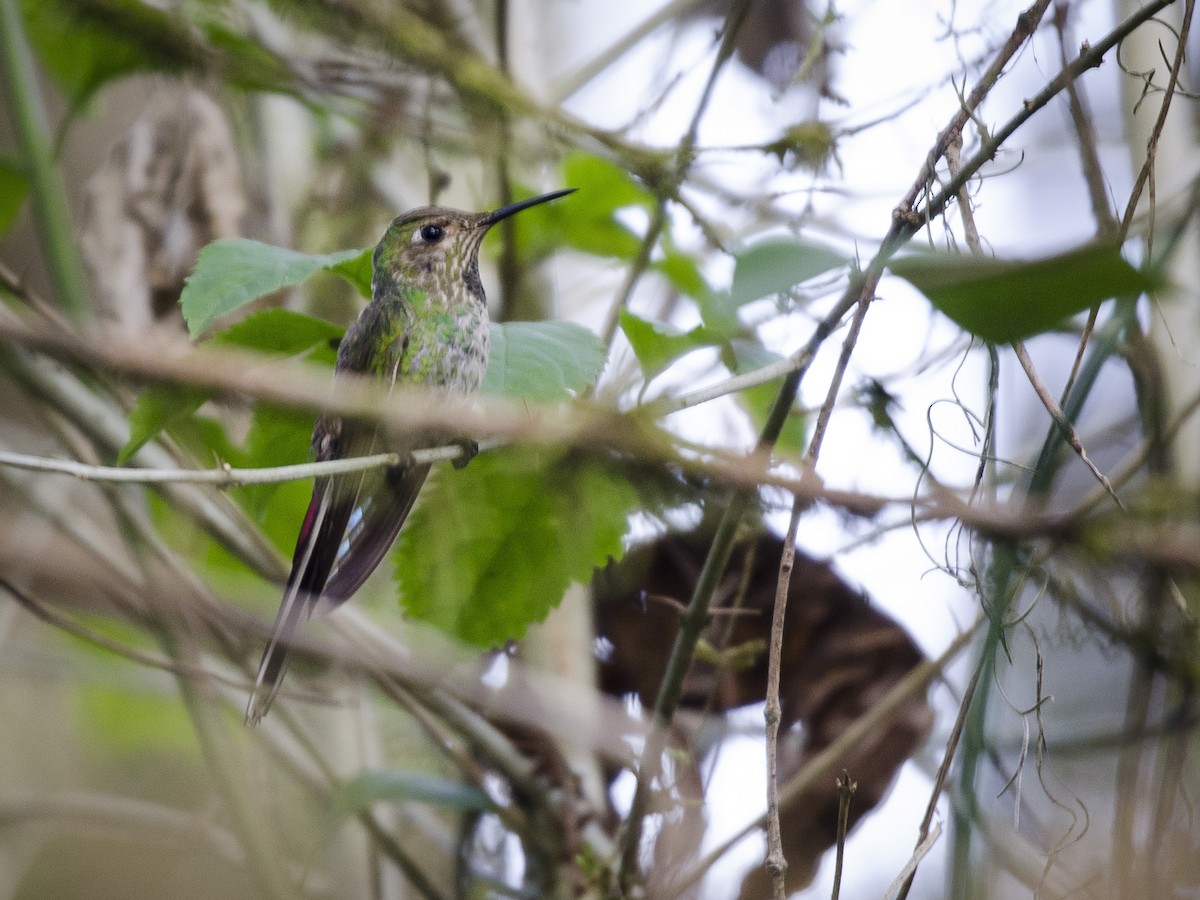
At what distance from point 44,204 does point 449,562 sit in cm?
107

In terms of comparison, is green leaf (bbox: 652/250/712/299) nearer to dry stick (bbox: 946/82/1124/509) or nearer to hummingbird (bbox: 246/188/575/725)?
hummingbird (bbox: 246/188/575/725)

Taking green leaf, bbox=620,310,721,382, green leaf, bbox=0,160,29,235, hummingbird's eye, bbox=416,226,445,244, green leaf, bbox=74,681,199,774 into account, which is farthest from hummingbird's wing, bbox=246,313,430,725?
green leaf, bbox=74,681,199,774

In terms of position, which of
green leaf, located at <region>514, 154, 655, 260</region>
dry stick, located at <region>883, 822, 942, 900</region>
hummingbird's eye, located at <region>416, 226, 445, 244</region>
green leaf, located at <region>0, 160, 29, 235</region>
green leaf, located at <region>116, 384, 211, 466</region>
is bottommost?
dry stick, located at <region>883, 822, 942, 900</region>

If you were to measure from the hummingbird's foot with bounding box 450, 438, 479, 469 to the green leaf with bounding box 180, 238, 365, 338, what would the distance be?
0.81 ft

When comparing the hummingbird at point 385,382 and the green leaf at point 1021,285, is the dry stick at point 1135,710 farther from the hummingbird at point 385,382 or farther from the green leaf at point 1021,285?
the hummingbird at point 385,382

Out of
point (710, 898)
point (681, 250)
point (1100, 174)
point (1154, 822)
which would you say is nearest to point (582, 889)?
point (710, 898)

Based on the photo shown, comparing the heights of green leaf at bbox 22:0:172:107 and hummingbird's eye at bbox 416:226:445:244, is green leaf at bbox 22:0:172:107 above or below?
above

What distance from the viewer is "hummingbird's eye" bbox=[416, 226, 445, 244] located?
1.75 meters

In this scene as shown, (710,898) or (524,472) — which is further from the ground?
(524,472)

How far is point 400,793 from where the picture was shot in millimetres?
1654

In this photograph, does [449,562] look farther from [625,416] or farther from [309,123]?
[309,123]

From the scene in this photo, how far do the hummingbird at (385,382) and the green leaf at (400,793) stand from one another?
0.36m

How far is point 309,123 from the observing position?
2.78 m

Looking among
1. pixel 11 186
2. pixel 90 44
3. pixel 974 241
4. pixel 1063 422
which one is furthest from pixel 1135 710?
pixel 90 44
